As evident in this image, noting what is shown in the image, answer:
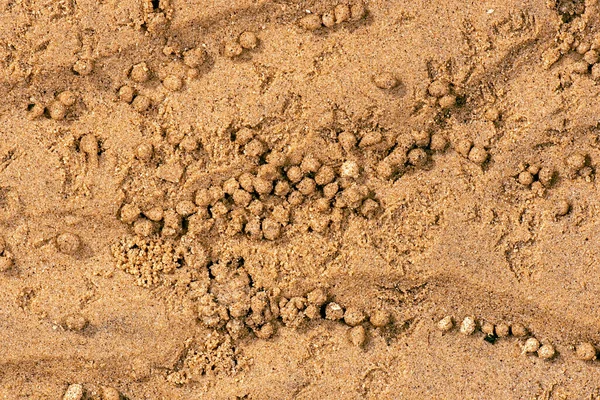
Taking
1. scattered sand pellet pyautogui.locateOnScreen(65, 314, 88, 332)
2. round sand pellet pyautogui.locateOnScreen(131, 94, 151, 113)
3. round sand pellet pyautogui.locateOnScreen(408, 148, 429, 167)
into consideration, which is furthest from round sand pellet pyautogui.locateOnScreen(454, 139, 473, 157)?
scattered sand pellet pyautogui.locateOnScreen(65, 314, 88, 332)

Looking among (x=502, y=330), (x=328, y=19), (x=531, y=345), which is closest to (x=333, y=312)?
(x=502, y=330)

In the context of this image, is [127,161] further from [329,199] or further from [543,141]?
[543,141]

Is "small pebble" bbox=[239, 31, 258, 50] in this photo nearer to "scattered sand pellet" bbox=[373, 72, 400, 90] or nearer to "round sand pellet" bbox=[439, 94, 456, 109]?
"scattered sand pellet" bbox=[373, 72, 400, 90]

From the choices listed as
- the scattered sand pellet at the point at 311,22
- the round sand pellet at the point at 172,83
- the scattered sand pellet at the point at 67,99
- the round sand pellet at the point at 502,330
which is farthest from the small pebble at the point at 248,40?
the round sand pellet at the point at 502,330

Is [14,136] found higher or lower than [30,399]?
higher

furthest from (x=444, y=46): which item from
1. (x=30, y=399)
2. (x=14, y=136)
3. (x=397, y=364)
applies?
(x=30, y=399)

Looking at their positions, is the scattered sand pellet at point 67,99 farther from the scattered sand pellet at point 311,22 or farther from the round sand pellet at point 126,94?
the scattered sand pellet at point 311,22
